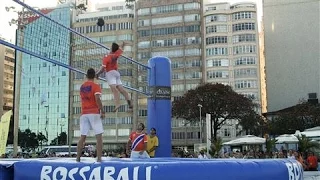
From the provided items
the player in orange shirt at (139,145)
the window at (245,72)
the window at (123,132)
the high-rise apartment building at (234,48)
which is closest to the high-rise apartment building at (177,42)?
the high-rise apartment building at (234,48)

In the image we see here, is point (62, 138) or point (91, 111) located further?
point (62, 138)

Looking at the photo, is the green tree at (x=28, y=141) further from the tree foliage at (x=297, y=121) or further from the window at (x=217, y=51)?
the tree foliage at (x=297, y=121)

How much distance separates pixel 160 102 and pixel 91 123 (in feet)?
20.6

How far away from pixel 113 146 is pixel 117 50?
6973cm

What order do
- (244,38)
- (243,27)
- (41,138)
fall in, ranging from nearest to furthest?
1. (244,38)
2. (243,27)
3. (41,138)

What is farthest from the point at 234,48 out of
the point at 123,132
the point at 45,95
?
the point at 45,95

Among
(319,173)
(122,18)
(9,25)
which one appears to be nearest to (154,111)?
(319,173)

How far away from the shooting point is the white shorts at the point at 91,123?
7676 mm

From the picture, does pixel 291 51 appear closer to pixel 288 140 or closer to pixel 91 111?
pixel 288 140

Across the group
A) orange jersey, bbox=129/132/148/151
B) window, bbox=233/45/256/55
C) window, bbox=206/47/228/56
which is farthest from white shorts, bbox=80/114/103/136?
window, bbox=206/47/228/56

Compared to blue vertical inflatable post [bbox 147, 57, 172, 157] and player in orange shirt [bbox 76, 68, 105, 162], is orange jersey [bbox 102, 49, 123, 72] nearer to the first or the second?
player in orange shirt [bbox 76, 68, 105, 162]

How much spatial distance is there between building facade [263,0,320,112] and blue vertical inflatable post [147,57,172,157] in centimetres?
6239

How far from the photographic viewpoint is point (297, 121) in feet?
170

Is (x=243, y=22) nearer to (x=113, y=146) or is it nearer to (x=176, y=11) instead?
(x=176, y=11)
